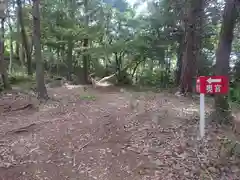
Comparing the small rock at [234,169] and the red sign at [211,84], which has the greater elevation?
the red sign at [211,84]

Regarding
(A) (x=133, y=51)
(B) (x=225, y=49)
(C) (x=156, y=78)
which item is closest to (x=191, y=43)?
(B) (x=225, y=49)

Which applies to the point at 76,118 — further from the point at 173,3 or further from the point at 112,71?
the point at 112,71

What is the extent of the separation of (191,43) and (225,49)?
3.19 metres

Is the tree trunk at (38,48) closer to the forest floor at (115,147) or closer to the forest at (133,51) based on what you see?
the forest at (133,51)

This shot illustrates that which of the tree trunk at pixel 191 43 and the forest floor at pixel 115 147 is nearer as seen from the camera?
the forest floor at pixel 115 147

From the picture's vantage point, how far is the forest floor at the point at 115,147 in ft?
10.2

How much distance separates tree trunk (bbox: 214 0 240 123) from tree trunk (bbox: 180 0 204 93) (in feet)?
9.75

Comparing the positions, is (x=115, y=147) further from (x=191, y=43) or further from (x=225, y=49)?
(x=191, y=43)

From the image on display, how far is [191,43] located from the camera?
23.7ft

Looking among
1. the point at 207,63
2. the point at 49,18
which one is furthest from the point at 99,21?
the point at 207,63

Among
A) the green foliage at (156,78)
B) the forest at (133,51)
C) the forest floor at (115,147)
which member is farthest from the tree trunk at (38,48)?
the green foliage at (156,78)

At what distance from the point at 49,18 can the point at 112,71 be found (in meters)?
4.73

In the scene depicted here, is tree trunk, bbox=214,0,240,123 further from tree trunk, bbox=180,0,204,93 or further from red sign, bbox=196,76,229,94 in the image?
tree trunk, bbox=180,0,204,93

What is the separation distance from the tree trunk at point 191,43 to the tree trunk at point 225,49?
2973mm
